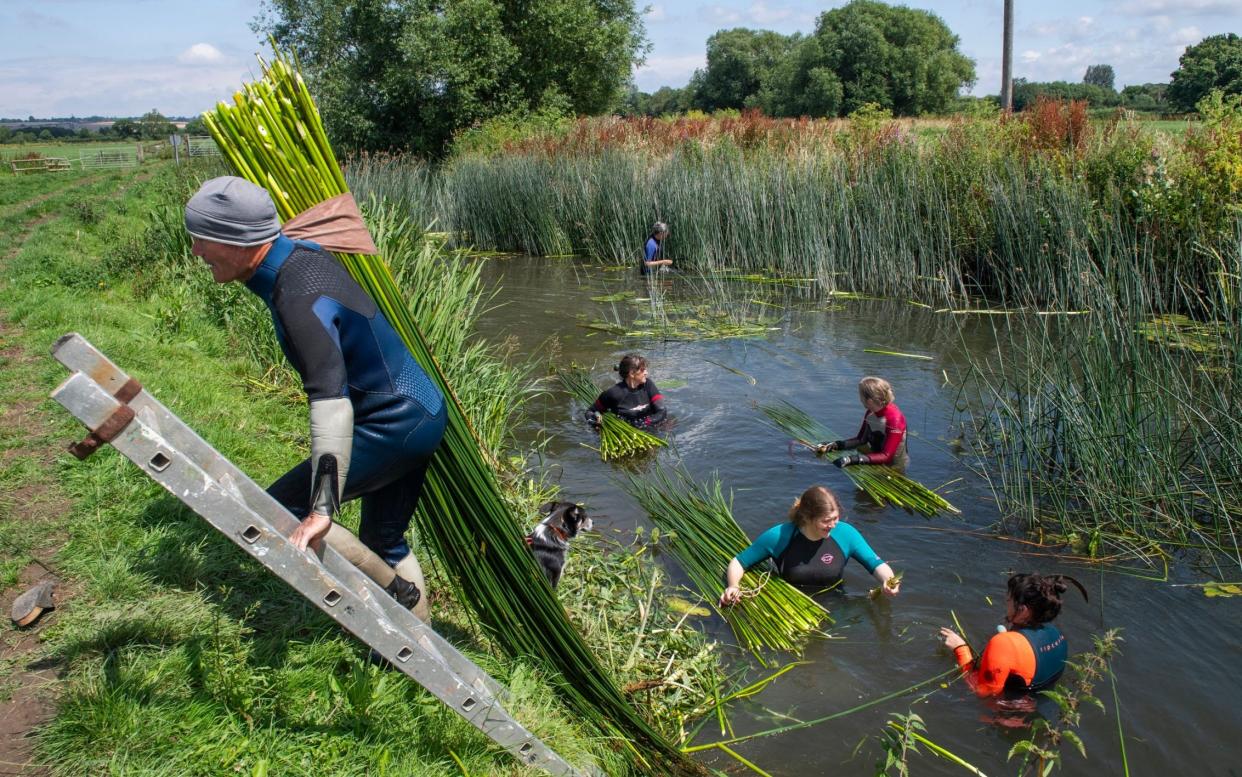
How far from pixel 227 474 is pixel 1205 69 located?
63.1m

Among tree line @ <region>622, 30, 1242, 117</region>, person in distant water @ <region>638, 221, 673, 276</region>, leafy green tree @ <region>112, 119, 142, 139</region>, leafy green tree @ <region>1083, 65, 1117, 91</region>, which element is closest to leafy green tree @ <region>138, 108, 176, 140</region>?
leafy green tree @ <region>112, 119, 142, 139</region>

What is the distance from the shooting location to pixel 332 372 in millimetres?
2680

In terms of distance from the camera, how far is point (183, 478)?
2176mm

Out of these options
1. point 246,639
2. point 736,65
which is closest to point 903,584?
point 246,639

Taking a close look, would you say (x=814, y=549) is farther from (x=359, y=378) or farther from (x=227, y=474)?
(x=227, y=474)

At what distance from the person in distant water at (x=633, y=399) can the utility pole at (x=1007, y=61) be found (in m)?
12.8

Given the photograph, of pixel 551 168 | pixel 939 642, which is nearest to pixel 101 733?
pixel 939 642

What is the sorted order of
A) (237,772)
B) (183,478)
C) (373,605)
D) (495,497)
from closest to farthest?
1. (183,478)
2. (373,605)
3. (237,772)
4. (495,497)

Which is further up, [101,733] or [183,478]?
[183,478]

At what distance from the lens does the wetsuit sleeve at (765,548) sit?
5.18m

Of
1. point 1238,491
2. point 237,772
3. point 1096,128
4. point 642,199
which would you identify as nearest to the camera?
point 237,772

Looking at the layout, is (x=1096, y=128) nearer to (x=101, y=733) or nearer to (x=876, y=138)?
(x=876, y=138)

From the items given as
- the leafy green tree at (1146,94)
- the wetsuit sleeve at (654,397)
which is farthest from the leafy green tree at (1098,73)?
the wetsuit sleeve at (654,397)

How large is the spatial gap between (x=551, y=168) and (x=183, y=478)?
56.8 feet
